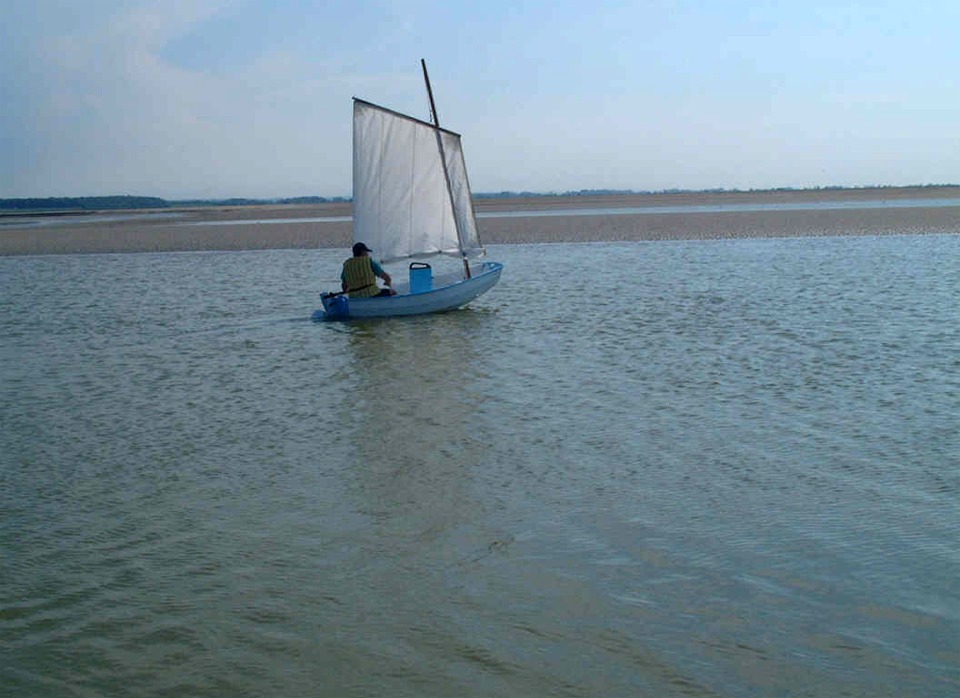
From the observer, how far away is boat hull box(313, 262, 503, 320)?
19141 millimetres

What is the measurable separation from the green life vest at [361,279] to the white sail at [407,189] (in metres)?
1.74

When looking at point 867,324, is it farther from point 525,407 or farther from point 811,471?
point 811,471

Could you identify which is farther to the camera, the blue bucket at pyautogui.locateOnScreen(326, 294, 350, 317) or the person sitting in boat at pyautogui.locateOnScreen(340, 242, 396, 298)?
the person sitting in boat at pyautogui.locateOnScreen(340, 242, 396, 298)

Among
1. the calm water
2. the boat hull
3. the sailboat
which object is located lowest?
the calm water

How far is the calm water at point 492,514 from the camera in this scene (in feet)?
17.3

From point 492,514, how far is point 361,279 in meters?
12.3

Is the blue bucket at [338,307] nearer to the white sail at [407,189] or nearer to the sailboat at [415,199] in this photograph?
the sailboat at [415,199]

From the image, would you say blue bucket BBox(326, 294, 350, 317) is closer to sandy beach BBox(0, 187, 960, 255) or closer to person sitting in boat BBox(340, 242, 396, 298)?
person sitting in boat BBox(340, 242, 396, 298)

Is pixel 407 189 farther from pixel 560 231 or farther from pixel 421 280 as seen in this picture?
pixel 560 231

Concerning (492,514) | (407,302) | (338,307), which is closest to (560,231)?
(407,302)

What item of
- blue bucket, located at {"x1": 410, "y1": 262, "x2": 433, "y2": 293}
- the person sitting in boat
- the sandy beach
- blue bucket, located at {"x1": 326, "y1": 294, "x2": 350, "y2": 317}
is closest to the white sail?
blue bucket, located at {"x1": 410, "y1": 262, "x2": 433, "y2": 293}

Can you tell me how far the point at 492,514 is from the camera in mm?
7508

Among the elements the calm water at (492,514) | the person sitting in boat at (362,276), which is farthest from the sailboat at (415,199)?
the calm water at (492,514)

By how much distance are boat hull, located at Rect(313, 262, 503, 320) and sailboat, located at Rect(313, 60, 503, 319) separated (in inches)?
1.0
